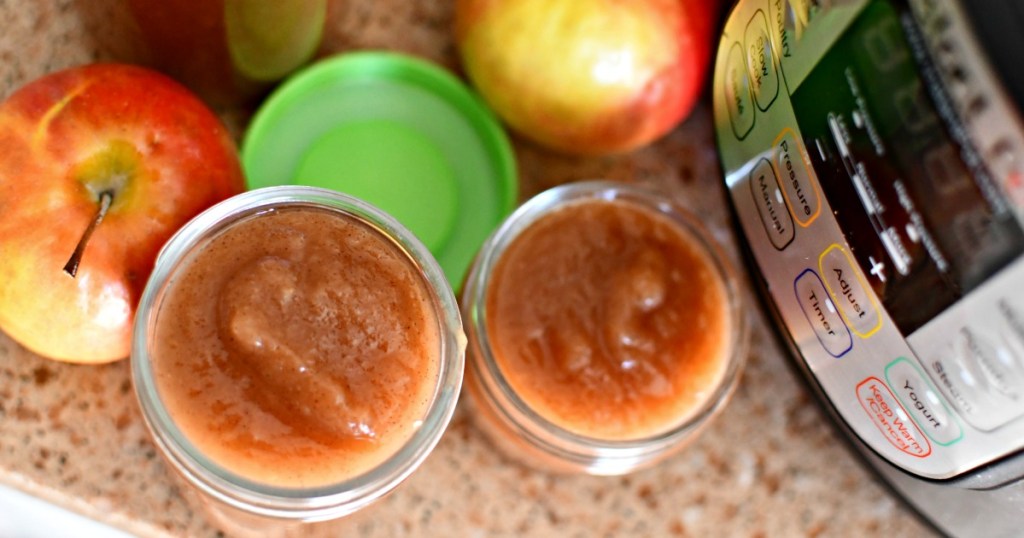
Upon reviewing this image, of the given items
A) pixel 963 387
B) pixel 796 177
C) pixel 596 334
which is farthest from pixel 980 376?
pixel 596 334

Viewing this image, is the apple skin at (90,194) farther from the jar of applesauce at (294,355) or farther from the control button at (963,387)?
the control button at (963,387)

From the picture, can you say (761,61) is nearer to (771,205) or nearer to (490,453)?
(771,205)

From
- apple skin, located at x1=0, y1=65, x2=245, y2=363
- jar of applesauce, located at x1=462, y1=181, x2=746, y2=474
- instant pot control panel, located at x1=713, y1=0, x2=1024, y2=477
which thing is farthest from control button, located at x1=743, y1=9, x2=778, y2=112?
apple skin, located at x1=0, y1=65, x2=245, y2=363

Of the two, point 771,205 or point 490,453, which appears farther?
point 490,453

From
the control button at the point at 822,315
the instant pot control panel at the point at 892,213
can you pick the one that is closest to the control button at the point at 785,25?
the instant pot control panel at the point at 892,213

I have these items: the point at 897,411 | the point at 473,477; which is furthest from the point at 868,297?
the point at 473,477
